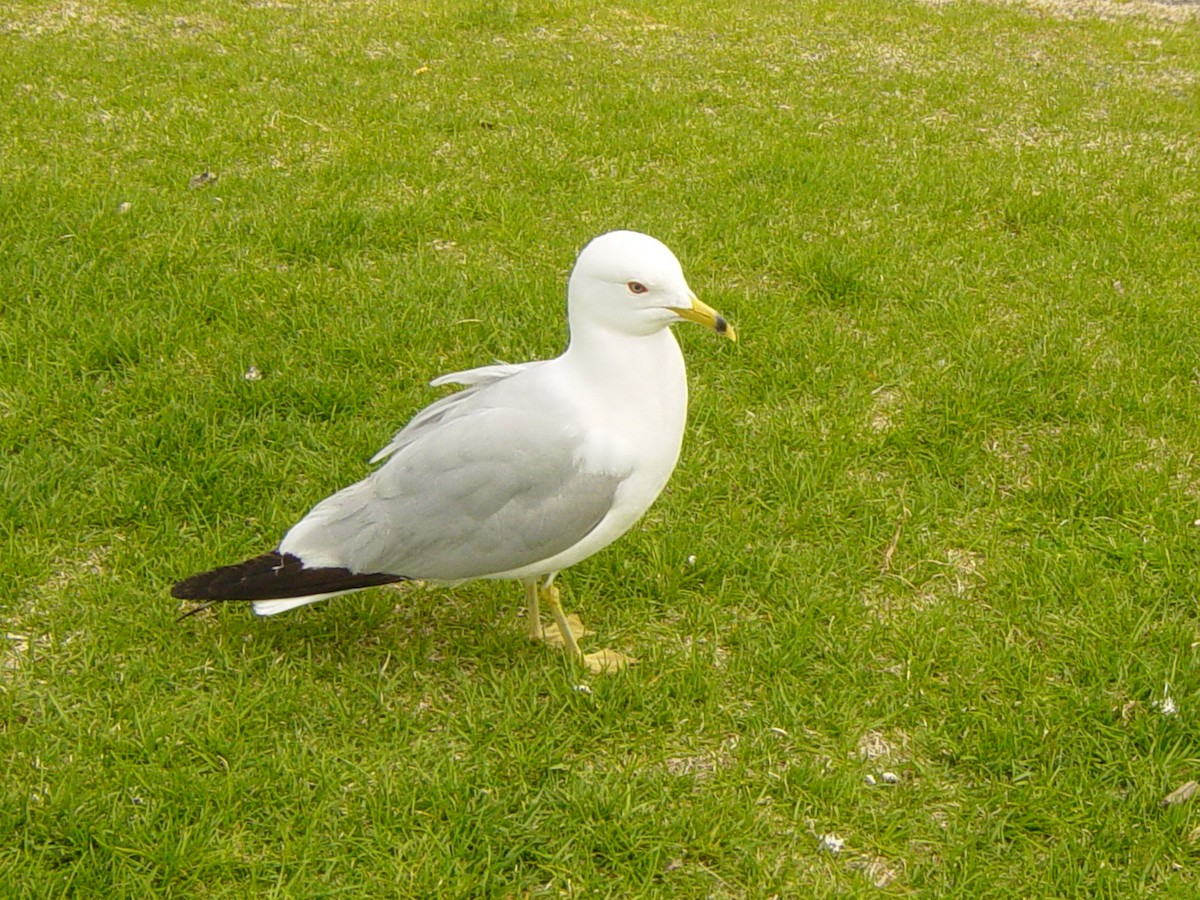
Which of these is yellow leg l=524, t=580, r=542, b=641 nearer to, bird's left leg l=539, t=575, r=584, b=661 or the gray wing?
bird's left leg l=539, t=575, r=584, b=661

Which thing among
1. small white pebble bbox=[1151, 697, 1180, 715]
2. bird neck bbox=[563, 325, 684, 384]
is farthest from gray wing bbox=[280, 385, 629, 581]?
small white pebble bbox=[1151, 697, 1180, 715]

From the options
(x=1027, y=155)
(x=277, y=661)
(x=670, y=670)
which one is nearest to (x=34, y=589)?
(x=277, y=661)

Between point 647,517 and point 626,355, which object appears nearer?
point 626,355

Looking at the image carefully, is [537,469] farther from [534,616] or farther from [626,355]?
[534,616]

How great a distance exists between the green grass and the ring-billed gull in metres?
0.36

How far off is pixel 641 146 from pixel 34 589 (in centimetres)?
419

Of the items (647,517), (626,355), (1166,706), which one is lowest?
(1166,706)

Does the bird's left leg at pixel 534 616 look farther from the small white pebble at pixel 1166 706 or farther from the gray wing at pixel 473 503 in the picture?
the small white pebble at pixel 1166 706

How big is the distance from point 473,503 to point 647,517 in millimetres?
1005

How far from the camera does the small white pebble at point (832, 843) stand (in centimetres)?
Result: 278

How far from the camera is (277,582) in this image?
9.86 feet

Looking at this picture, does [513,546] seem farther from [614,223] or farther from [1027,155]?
[1027,155]

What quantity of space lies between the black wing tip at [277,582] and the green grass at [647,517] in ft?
0.86

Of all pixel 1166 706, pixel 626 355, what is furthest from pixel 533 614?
pixel 1166 706
